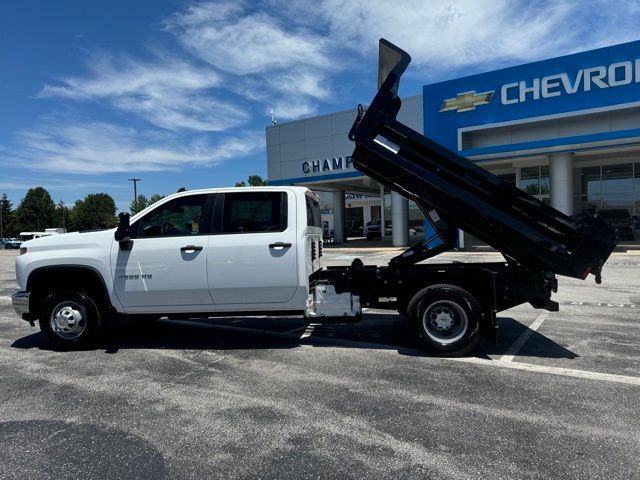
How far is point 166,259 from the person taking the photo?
5.67m

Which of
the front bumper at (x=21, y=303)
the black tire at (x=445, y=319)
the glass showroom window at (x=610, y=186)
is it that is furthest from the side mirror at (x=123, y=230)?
the glass showroom window at (x=610, y=186)

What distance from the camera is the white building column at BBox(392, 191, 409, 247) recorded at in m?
28.3

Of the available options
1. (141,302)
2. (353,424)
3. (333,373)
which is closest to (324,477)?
(353,424)

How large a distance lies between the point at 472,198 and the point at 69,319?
5.35 m

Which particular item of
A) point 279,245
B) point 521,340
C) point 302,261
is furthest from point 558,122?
point 279,245

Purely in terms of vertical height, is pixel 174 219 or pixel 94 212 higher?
pixel 94 212

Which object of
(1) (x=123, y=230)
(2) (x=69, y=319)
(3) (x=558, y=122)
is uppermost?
(3) (x=558, y=122)

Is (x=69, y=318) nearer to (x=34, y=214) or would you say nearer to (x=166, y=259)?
(x=166, y=259)

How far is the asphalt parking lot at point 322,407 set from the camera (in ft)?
10.2

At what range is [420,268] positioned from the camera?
579 centimetres

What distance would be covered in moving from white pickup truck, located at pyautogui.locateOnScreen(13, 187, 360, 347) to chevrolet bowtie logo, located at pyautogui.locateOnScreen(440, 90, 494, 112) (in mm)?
19591

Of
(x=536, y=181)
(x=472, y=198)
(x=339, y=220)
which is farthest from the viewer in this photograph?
(x=339, y=220)

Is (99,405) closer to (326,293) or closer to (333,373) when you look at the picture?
(333,373)

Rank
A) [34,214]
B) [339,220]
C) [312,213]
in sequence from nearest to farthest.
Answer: [312,213] → [339,220] → [34,214]
